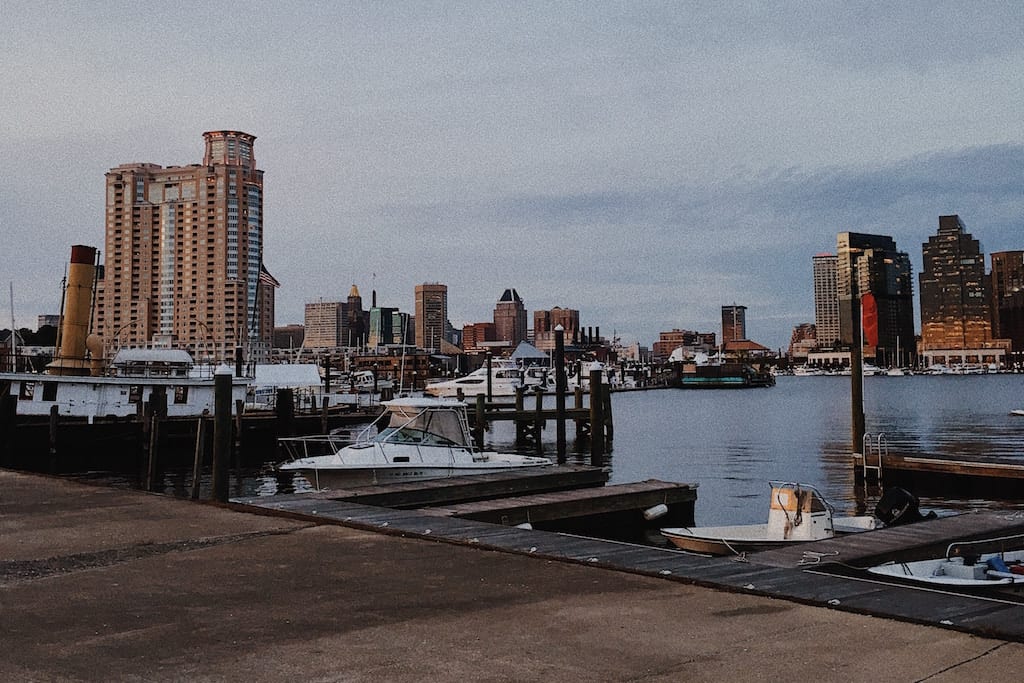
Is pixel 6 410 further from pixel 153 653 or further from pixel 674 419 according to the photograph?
pixel 674 419

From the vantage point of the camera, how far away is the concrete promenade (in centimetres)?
535

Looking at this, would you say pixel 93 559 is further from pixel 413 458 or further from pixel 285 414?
pixel 285 414

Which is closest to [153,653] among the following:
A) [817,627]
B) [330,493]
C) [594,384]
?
[817,627]

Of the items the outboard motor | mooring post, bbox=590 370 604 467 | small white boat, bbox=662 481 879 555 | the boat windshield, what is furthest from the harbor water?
small white boat, bbox=662 481 879 555

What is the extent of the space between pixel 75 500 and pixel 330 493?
15.7 feet

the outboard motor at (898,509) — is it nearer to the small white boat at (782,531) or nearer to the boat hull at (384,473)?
the small white boat at (782,531)

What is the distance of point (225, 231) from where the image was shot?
169m

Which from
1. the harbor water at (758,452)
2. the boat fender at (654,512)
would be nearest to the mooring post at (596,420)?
the harbor water at (758,452)

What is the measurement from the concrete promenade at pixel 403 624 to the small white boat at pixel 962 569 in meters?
5.57

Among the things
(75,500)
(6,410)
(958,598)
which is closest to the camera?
(958,598)

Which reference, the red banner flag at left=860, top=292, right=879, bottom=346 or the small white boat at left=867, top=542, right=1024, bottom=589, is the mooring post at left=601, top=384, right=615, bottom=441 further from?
the small white boat at left=867, top=542, right=1024, bottom=589

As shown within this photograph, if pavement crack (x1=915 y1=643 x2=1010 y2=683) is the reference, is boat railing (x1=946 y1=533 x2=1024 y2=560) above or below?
below

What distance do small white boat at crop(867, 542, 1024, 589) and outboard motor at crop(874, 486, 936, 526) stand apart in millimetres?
2601

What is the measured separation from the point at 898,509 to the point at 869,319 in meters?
17.4
